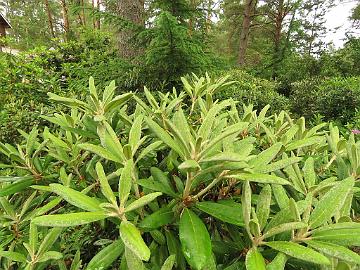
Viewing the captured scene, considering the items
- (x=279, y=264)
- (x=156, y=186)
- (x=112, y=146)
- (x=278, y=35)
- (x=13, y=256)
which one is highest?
(x=278, y=35)

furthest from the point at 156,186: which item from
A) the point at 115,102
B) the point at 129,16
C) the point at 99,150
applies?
the point at 129,16

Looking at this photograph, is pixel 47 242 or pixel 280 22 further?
pixel 280 22

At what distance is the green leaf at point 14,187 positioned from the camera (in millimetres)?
1089

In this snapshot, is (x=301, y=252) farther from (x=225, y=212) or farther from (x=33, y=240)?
(x=33, y=240)

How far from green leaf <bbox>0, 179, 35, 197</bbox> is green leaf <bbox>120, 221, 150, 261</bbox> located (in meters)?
0.64

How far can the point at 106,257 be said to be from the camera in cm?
84

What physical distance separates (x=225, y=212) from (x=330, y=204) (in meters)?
0.28

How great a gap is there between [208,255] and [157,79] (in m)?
4.39

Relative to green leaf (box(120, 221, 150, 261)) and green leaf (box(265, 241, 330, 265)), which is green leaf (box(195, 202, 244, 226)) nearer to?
green leaf (box(265, 241, 330, 265))

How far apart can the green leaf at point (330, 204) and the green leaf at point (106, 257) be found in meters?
0.55

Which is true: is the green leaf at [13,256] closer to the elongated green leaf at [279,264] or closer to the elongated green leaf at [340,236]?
the elongated green leaf at [279,264]

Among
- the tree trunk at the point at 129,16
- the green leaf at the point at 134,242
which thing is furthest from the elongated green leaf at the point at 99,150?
the tree trunk at the point at 129,16

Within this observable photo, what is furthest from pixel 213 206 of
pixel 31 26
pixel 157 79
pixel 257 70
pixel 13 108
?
pixel 31 26

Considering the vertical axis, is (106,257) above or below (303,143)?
below
